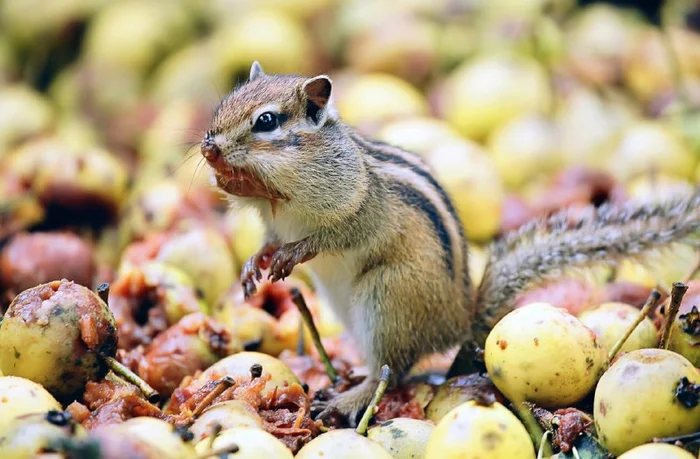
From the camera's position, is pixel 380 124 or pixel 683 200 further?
pixel 380 124

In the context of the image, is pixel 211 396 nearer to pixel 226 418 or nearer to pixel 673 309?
pixel 226 418

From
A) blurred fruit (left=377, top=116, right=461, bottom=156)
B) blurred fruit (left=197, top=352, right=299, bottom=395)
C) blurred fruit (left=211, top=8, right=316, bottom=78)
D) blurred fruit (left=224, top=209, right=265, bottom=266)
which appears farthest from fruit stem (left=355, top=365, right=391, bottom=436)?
blurred fruit (left=211, top=8, right=316, bottom=78)

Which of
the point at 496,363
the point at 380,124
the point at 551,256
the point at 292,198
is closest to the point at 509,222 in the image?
the point at 380,124

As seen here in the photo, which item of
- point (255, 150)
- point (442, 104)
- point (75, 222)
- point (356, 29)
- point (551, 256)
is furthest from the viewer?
point (356, 29)

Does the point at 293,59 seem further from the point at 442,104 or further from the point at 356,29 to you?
the point at 442,104

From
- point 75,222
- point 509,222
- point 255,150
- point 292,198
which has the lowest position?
point 509,222

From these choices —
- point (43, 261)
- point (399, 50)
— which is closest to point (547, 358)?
point (43, 261)

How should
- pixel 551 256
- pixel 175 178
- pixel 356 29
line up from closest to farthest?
pixel 551 256
pixel 175 178
pixel 356 29
